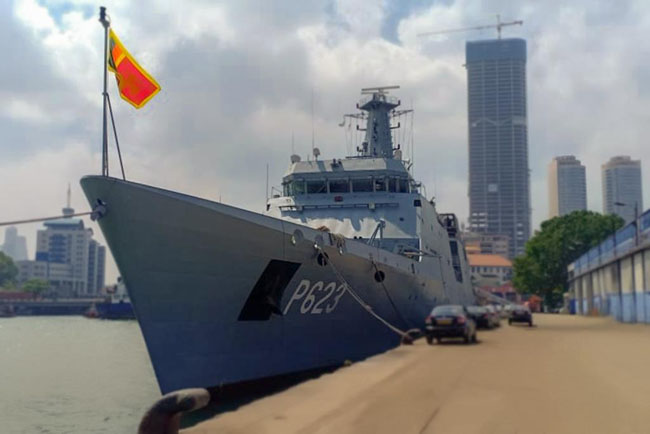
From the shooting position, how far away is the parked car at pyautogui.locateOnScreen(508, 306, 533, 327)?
30281 mm

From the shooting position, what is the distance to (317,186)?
22.3 meters

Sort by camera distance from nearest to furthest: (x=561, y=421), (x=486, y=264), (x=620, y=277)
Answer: (x=561, y=421)
(x=620, y=277)
(x=486, y=264)

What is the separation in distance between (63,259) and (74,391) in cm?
11347

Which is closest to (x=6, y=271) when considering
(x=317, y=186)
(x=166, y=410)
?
(x=317, y=186)

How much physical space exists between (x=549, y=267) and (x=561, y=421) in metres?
63.1

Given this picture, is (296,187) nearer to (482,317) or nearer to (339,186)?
(339,186)

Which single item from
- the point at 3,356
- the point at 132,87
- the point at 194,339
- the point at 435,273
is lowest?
the point at 3,356

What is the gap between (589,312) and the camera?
4722 centimetres

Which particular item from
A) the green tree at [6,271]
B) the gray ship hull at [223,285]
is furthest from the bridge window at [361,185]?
the green tree at [6,271]

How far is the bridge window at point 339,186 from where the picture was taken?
72.2 ft

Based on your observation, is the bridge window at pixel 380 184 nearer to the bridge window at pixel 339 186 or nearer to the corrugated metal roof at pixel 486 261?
the bridge window at pixel 339 186

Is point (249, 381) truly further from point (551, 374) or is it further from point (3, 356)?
point (3, 356)

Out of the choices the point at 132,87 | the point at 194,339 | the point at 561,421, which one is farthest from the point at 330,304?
the point at 561,421

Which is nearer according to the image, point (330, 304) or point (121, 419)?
point (121, 419)
